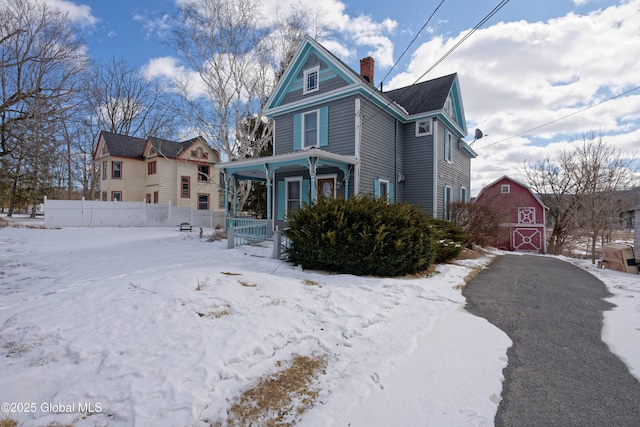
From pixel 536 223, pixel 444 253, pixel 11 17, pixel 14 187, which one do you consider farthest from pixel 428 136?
pixel 14 187

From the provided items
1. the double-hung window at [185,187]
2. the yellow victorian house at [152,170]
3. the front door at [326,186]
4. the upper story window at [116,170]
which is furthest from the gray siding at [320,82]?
the upper story window at [116,170]

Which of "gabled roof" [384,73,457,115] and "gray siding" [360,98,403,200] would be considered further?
"gabled roof" [384,73,457,115]

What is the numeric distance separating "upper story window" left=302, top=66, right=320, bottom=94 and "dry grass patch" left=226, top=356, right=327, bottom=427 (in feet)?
38.7

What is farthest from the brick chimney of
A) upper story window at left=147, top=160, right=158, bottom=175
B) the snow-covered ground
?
upper story window at left=147, top=160, right=158, bottom=175

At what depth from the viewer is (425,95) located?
585 inches

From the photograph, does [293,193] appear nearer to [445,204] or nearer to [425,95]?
[445,204]

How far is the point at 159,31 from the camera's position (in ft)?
56.3

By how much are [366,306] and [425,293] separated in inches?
59.9

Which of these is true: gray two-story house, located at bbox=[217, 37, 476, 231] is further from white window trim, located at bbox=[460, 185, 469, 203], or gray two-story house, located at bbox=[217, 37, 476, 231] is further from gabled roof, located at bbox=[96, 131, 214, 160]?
gabled roof, located at bbox=[96, 131, 214, 160]

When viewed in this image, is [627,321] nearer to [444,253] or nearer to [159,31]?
[444,253]

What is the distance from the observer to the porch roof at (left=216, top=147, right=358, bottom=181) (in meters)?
9.84

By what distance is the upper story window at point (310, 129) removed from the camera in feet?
41.8

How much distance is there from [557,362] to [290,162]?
8793mm

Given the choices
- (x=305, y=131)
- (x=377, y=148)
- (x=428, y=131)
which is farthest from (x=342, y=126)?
(x=428, y=131)
